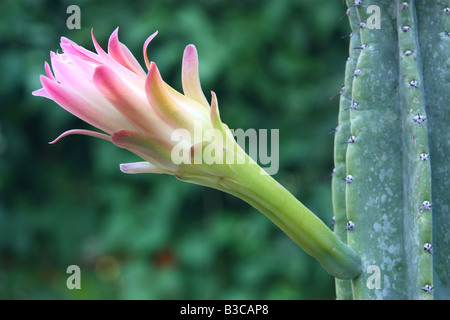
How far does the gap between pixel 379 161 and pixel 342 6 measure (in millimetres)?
1044

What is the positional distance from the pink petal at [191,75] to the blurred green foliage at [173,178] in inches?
36.0

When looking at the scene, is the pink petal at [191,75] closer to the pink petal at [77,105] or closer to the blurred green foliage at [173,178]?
the pink petal at [77,105]

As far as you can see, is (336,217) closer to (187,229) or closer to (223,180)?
(223,180)

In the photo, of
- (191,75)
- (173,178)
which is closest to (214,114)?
(191,75)

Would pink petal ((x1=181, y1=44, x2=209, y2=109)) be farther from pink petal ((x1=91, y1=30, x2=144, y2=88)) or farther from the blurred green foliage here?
the blurred green foliage

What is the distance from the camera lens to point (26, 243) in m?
1.67

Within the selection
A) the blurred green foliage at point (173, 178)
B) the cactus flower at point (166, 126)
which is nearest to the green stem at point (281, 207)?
the cactus flower at point (166, 126)

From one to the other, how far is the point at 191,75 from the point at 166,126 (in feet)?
0.22

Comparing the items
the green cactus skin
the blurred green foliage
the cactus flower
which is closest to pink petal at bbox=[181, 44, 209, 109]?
the cactus flower

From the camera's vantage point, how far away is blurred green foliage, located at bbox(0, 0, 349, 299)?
59.8 inches

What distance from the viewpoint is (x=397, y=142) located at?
2.05 ft

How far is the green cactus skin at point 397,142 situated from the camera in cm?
60

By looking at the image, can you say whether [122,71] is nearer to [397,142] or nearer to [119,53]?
[119,53]
